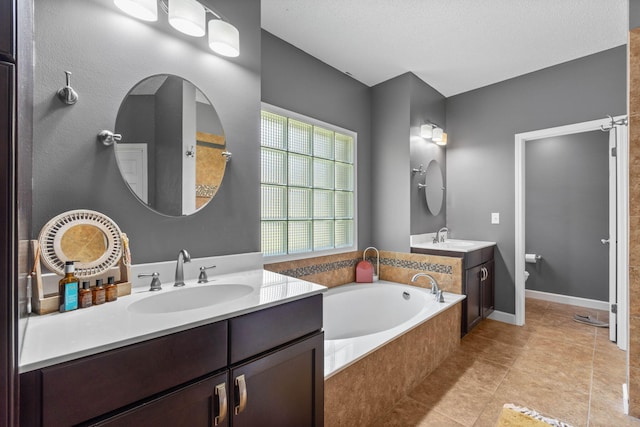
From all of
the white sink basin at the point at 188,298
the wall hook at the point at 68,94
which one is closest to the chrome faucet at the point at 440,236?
A: the white sink basin at the point at 188,298

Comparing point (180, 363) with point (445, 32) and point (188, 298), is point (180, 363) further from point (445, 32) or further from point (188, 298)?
point (445, 32)

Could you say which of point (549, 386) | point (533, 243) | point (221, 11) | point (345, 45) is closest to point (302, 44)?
point (345, 45)

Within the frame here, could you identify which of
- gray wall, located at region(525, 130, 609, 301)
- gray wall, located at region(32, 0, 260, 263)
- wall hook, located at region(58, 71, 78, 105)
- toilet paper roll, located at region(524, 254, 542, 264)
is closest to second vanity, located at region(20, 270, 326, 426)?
gray wall, located at region(32, 0, 260, 263)

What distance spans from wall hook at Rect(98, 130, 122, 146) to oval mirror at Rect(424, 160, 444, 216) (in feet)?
9.21

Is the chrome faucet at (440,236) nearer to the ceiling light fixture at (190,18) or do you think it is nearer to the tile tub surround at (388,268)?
the tile tub surround at (388,268)

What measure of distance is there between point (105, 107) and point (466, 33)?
259cm

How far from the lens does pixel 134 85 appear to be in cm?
137

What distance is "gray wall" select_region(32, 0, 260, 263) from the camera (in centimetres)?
114

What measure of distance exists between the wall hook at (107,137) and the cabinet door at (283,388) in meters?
1.12

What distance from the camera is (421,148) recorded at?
10.1 ft

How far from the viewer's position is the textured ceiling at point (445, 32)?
2.03 m

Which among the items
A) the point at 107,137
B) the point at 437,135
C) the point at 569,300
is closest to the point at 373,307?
the point at 437,135

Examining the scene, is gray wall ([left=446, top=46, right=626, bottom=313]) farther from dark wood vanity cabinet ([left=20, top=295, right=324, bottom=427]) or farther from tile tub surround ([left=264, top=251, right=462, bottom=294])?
dark wood vanity cabinet ([left=20, top=295, right=324, bottom=427])

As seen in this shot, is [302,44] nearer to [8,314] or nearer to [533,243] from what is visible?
[8,314]
